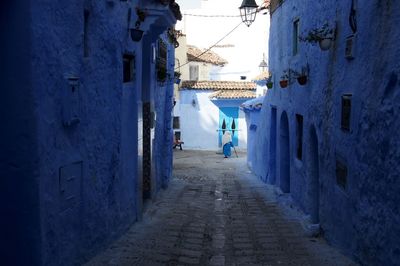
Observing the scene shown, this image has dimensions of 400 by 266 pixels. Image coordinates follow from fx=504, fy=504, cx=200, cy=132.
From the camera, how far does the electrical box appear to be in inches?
238

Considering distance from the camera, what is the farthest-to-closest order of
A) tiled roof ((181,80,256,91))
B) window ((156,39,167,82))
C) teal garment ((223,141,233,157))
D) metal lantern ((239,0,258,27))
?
1. tiled roof ((181,80,256,91))
2. teal garment ((223,141,233,157))
3. metal lantern ((239,0,258,27))
4. window ((156,39,167,82))

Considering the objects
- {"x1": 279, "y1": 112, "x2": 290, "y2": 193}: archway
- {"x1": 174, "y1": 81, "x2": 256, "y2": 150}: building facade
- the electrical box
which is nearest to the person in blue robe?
{"x1": 174, "y1": 81, "x2": 256, "y2": 150}: building facade

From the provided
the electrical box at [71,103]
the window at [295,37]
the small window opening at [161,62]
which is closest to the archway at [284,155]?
the window at [295,37]

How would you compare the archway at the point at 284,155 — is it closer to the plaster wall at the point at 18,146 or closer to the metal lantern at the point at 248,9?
the metal lantern at the point at 248,9

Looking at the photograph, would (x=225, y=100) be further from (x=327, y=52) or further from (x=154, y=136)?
(x=327, y=52)

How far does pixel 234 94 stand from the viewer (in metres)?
30.6

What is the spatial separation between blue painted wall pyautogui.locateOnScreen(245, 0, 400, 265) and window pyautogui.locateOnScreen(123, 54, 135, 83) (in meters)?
3.50

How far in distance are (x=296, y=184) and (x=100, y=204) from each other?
19.0 ft

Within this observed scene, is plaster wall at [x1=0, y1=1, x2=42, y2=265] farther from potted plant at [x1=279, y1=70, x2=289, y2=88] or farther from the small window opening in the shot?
potted plant at [x1=279, y1=70, x2=289, y2=88]

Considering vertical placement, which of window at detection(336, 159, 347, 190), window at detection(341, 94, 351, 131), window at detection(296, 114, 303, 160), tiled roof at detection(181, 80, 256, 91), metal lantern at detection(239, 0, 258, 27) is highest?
metal lantern at detection(239, 0, 258, 27)

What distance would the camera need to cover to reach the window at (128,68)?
30.3 ft

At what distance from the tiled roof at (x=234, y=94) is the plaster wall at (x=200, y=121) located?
900 mm

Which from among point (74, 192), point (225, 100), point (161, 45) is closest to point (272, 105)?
point (161, 45)

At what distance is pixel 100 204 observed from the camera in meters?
7.58
